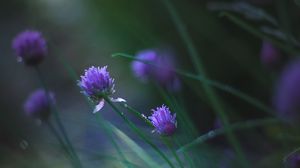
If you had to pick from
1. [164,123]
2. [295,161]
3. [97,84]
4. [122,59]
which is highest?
[122,59]

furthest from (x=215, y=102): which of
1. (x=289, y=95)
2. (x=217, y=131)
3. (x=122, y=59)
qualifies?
(x=122, y=59)

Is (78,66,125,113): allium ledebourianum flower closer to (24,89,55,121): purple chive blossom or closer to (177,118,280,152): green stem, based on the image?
(177,118,280,152): green stem

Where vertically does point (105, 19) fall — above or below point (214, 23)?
above

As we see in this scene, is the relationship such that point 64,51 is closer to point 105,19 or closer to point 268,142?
point 105,19

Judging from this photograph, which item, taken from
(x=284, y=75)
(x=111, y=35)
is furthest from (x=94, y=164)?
(x=111, y=35)

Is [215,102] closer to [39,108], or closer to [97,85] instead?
[97,85]

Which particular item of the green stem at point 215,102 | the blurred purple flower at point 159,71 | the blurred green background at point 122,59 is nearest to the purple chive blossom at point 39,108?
the blurred green background at point 122,59
